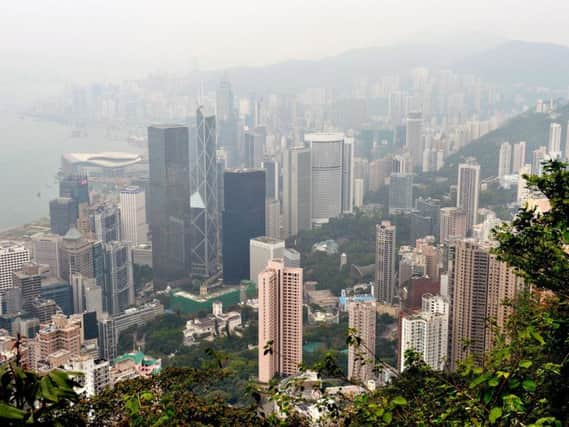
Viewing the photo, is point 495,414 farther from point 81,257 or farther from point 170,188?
point 170,188

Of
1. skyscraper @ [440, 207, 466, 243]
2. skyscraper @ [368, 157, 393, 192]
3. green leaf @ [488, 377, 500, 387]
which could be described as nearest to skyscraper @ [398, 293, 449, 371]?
skyscraper @ [440, 207, 466, 243]

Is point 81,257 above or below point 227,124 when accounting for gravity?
below

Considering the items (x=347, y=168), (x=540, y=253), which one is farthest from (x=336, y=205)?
(x=540, y=253)

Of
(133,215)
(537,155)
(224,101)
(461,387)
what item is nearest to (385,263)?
(537,155)

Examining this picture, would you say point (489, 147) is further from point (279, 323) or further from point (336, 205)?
point (279, 323)

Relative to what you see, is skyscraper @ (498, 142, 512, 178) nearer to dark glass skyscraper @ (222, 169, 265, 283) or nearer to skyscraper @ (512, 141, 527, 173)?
skyscraper @ (512, 141, 527, 173)

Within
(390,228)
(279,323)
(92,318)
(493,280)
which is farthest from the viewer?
(390,228)
